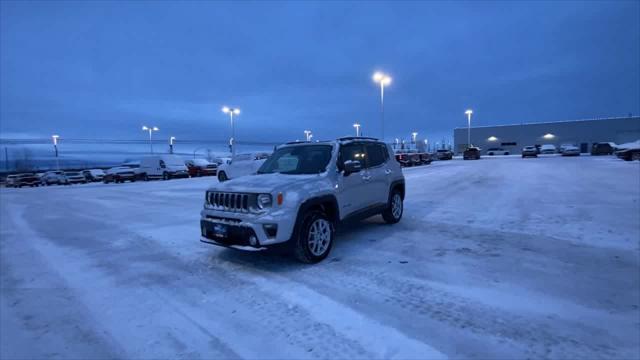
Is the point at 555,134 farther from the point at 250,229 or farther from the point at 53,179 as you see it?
the point at 53,179

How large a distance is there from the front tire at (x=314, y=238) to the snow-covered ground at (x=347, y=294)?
8.5 inches

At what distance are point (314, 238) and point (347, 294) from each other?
55.6 inches

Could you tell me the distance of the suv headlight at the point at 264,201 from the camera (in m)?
5.22

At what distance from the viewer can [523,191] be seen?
13.0 metres

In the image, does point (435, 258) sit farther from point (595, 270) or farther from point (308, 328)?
point (308, 328)

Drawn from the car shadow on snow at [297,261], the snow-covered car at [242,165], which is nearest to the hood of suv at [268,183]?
the car shadow on snow at [297,261]

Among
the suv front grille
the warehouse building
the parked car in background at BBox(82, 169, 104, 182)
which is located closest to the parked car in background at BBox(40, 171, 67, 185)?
the parked car in background at BBox(82, 169, 104, 182)

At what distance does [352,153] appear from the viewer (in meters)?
6.98

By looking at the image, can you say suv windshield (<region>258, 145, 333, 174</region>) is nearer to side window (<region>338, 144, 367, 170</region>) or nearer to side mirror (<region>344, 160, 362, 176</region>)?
side window (<region>338, 144, 367, 170</region>)

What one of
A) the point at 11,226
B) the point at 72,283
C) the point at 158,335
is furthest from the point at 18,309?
the point at 11,226

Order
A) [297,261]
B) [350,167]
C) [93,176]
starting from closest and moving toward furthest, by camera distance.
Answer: [297,261] < [350,167] < [93,176]

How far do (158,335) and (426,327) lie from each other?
2658 millimetres

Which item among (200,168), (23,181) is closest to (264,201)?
(200,168)

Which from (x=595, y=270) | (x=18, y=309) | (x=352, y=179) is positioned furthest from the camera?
(x=352, y=179)
